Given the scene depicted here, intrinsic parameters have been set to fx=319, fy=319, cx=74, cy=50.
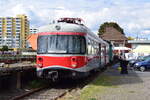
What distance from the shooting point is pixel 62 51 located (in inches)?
596

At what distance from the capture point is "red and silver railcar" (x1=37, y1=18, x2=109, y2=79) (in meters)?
15.1

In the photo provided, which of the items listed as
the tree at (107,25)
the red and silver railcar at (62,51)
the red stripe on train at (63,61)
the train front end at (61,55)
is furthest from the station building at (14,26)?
the red stripe on train at (63,61)

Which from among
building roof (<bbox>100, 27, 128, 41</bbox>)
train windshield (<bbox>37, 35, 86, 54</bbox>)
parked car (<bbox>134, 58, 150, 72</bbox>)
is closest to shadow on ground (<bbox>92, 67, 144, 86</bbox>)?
train windshield (<bbox>37, 35, 86, 54</bbox>)

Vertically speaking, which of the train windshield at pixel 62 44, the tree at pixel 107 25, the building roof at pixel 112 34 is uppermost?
the tree at pixel 107 25

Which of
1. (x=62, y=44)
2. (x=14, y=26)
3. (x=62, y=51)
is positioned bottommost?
(x=62, y=51)

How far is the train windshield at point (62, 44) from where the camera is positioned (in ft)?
50.0

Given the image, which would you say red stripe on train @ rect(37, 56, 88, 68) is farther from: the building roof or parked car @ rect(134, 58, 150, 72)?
the building roof

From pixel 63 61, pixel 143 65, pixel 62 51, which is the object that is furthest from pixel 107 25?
pixel 63 61

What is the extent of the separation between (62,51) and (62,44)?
37 centimetres

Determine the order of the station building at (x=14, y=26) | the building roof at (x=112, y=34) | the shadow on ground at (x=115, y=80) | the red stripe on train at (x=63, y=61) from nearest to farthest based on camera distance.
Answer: the red stripe on train at (x=63, y=61) → the shadow on ground at (x=115, y=80) → the building roof at (x=112, y=34) → the station building at (x=14, y=26)

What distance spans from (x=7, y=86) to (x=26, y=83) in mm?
2102

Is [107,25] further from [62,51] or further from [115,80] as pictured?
[62,51]

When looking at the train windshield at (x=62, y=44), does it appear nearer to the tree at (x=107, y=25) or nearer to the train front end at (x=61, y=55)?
the train front end at (x=61, y=55)

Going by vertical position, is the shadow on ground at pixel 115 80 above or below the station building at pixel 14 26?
below
